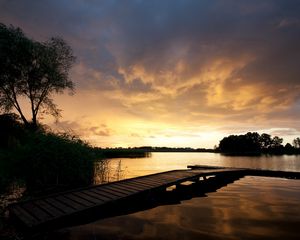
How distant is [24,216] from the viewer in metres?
8.18

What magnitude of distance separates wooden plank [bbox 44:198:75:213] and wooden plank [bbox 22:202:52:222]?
0.59 metres

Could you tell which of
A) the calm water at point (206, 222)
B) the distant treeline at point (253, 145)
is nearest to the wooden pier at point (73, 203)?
the calm water at point (206, 222)

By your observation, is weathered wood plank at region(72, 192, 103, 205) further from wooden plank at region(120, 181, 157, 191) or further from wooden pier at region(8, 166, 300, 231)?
wooden plank at region(120, 181, 157, 191)

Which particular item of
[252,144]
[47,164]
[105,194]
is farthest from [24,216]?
[252,144]

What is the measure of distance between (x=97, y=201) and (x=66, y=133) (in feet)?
30.9

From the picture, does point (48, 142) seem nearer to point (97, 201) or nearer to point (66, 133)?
point (66, 133)

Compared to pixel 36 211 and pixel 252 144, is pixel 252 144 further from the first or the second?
pixel 36 211

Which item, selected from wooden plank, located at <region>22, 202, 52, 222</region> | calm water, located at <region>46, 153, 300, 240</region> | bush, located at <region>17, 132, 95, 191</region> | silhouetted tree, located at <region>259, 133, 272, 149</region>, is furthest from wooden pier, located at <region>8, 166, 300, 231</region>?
silhouetted tree, located at <region>259, 133, 272, 149</region>

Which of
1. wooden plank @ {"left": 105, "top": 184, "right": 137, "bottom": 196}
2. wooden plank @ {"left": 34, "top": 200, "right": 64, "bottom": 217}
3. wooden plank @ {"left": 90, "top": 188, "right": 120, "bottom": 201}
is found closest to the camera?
wooden plank @ {"left": 34, "top": 200, "right": 64, "bottom": 217}

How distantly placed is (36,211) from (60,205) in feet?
3.17

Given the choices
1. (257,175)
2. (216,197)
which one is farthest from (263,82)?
(216,197)

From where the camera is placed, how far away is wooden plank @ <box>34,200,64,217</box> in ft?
27.5

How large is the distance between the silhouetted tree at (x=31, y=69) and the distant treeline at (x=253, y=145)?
124 metres

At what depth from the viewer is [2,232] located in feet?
26.0
